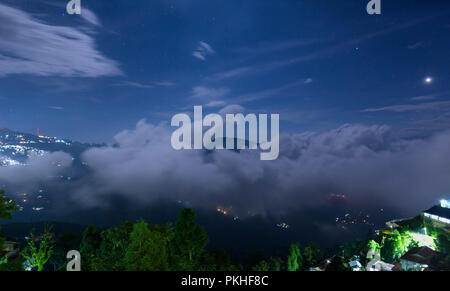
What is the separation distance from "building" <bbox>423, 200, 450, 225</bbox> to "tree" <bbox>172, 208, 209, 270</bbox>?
115 ft

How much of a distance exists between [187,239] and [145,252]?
2.78 m

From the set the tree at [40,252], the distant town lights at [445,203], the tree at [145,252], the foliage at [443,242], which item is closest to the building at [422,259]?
the foliage at [443,242]

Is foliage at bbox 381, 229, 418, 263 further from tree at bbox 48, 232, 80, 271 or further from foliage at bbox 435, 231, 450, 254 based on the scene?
tree at bbox 48, 232, 80, 271

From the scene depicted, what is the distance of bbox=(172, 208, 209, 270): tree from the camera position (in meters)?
14.9

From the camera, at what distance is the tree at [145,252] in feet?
42.1

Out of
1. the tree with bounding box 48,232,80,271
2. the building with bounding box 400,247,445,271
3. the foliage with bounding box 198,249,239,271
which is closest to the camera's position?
the foliage with bounding box 198,249,239,271

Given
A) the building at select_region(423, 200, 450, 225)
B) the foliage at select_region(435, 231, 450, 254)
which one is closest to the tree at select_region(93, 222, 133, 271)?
the foliage at select_region(435, 231, 450, 254)

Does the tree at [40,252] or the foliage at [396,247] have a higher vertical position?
the tree at [40,252]

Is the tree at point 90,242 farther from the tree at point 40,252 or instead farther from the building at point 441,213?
the building at point 441,213

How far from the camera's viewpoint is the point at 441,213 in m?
31.6

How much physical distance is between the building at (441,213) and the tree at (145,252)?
124ft

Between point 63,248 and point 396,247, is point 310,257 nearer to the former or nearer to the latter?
point 396,247
